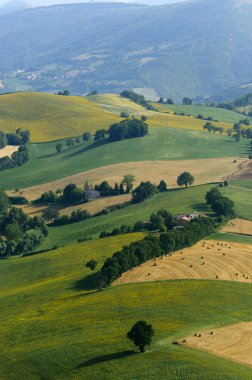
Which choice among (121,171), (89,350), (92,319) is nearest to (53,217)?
(121,171)

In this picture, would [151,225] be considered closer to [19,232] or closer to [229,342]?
Result: [19,232]

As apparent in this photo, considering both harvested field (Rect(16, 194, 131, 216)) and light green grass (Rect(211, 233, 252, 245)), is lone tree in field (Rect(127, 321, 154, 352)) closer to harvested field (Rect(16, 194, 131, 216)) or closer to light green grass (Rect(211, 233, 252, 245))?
light green grass (Rect(211, 233, 252, 245))

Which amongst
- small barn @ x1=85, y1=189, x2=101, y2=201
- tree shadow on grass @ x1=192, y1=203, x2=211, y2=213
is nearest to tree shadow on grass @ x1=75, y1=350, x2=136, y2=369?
tree shadow on grass @ x1=192, y1=203, x2=211, y2=213

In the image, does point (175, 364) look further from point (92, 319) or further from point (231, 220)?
point (231, 220)

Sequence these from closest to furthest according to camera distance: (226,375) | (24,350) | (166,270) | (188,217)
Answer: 1. (226,375)
2. (24,350)
3. (166,270)
4. (188,217)

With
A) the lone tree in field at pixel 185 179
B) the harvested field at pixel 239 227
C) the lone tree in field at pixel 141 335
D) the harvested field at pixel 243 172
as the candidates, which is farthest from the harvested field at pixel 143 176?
the lone tree in field at pixel 141 335

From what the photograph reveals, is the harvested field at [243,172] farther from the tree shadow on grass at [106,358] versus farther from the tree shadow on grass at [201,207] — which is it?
the tree shadow on grass at [106,358]
